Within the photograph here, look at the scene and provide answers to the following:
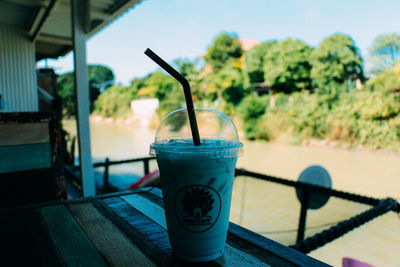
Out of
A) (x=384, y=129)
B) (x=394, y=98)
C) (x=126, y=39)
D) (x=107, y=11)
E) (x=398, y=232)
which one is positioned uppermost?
(x=126, y=39)

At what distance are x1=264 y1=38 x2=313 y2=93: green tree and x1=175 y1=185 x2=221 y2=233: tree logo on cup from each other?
17899mm

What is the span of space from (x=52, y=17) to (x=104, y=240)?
17.6 ft

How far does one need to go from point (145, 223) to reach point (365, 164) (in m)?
9.44

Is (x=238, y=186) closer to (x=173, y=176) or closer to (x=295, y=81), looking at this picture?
(x=173, y=176)

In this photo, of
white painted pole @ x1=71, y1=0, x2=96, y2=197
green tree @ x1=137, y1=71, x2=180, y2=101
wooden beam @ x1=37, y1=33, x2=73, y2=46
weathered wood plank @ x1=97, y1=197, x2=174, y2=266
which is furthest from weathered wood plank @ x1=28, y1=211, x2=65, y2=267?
green tree @ x1=137, y1=71, x2=180, y2=101

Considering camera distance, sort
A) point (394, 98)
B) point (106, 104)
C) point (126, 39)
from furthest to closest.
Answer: point (126, 39), point (106, 104), point (394, 98)

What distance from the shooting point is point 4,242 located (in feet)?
2.63

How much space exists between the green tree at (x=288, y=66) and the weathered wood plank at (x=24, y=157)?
688 inches

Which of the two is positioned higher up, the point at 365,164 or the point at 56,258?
the point at 56,258

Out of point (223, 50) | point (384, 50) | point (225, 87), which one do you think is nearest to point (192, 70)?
point (225, 87)

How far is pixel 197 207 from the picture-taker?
61 cm

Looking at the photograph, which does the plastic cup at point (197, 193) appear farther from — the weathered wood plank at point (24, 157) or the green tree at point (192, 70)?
the green tree at point (192, 70)

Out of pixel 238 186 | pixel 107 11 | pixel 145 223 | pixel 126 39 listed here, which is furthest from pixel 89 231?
pixel 126 39

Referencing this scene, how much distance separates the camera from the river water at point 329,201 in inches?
142
